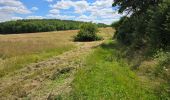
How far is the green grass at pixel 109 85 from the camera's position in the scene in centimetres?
1025

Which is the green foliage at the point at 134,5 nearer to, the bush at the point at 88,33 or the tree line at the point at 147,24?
the tree line at the point at 147,24

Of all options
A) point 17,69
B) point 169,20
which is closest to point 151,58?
point 169,20

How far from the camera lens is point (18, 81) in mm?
15383

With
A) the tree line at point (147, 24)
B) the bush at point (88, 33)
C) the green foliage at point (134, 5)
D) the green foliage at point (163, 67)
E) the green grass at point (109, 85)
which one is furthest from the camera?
the bush at point (88, 33)

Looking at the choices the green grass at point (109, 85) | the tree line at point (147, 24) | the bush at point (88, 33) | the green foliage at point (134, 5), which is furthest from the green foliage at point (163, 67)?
the bush at point (88, 33)

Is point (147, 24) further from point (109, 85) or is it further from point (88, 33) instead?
point (88, 33)

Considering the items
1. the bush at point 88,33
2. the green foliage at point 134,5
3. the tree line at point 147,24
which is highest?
the green foliage at point 134,5

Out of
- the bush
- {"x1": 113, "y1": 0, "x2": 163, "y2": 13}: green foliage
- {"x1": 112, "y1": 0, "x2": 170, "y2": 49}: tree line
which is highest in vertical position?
{"x1": 113, "y1": 0, "x2": 163, "y2": 13}: green foliage

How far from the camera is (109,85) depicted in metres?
11.8

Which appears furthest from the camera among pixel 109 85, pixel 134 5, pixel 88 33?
pixel 88 33

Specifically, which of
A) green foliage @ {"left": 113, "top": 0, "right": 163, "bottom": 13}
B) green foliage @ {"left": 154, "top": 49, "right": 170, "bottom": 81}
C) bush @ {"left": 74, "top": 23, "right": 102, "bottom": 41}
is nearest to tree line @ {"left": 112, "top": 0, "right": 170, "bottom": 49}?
green foliage @ {"left": 113, "top": 0, "right": 163, "bottom": 13}

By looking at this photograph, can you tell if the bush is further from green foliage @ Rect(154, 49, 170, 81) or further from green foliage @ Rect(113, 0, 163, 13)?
green foliage @ Rect(154, 49, 170, 81)

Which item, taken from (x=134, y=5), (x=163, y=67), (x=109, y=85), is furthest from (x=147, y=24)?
(x=109, y=85)

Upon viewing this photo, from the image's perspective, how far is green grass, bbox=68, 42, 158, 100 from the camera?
10250 millimetres
